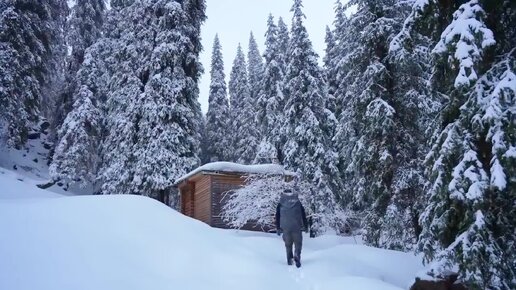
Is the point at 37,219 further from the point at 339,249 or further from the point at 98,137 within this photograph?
the point at 98,137

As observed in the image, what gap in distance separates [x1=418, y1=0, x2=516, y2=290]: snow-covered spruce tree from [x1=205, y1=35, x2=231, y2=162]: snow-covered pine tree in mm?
33107

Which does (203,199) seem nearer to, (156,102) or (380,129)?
(156,102)

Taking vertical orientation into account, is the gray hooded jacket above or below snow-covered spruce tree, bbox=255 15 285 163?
below

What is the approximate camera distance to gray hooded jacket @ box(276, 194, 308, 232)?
10.1 m

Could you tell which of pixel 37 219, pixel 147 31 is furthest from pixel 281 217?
pixel 147 31

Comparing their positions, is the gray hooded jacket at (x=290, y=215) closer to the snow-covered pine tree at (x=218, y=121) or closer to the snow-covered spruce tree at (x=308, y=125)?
the snow-covered spruce tree at (x=308, y=125)

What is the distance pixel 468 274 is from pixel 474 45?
3704mm

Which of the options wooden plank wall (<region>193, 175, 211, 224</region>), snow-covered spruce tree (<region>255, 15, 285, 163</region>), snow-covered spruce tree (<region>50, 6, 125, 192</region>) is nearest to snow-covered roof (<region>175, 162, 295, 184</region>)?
wooden plank wall (<region>193, 175, 211, 224</region>)

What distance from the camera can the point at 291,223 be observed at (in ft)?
33.3

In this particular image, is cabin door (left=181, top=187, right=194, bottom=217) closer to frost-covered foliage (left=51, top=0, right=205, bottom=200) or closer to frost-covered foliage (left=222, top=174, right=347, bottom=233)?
frost-covered foliage (left=51, top=0, right=205, bottom=200)

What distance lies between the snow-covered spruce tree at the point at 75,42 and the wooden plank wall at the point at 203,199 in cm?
1373

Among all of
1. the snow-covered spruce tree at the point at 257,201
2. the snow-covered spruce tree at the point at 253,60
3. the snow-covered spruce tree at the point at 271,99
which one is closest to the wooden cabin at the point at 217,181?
the snow-covered spruce tree at the point at 257,201

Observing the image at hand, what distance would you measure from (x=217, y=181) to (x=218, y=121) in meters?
21.1

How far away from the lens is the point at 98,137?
2933 centimetres
